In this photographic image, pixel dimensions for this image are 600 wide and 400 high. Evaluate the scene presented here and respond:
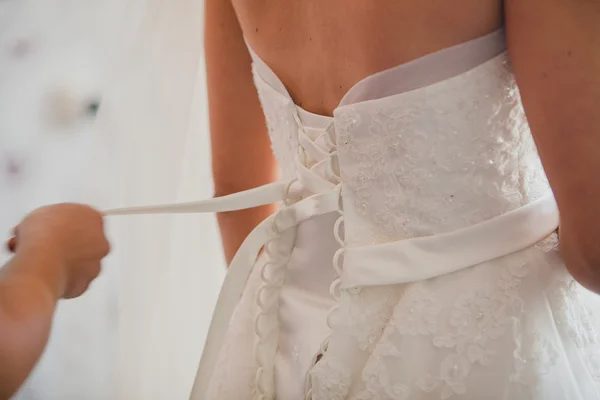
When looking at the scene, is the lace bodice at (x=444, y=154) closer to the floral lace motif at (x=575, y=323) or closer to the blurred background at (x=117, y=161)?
the floral lace motif at (x=575, y=323)

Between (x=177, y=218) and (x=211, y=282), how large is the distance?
15 cm

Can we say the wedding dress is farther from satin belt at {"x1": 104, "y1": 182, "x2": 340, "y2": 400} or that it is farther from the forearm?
the forearm

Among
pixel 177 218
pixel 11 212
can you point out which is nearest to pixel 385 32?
pixel 177 218

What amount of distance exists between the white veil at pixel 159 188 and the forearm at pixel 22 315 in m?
0.49

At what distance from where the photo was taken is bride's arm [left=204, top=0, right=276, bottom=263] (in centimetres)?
74

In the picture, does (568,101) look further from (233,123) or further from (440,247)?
(233,123)

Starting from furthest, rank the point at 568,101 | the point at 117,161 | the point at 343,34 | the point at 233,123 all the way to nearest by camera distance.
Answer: the point at 117,161, the point at 233,123, the point at 343,34, the point at 568,101

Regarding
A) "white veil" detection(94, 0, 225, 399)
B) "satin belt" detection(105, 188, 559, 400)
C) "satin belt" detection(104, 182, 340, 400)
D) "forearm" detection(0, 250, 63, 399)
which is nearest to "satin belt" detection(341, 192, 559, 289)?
"satin belt" detection(105, 188, 559, 400)

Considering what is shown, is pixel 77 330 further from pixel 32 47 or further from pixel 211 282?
pixel 32 47

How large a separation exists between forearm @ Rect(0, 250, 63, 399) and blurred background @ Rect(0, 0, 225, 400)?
482 millimetres

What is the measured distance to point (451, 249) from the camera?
0.50 m

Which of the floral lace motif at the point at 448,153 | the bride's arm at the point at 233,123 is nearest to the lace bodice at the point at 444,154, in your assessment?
the floral lace motif at the point at 448,153

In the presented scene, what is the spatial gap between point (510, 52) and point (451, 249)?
17cm

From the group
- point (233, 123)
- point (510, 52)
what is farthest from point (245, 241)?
point (510, 52)
